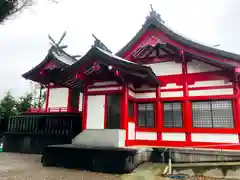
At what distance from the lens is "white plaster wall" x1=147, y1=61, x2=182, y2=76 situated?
9.58 metres

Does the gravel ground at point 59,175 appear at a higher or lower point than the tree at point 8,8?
lower

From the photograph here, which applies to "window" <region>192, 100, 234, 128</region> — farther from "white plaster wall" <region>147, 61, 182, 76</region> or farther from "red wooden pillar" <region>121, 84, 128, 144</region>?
"red wooden pillar" <region>121, 84, 128, 144</region>

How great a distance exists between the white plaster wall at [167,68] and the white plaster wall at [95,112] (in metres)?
3.20

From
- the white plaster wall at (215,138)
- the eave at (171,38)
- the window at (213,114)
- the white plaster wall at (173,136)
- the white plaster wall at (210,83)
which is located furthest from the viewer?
the white plaster wall at (173,136)

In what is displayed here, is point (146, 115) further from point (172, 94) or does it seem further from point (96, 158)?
point (96, 158)

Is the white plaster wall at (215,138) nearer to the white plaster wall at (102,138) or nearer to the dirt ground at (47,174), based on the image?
the white plaster wall at (102,138)

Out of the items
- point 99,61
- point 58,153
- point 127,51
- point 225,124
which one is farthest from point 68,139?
point 225,124

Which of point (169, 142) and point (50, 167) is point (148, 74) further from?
point (50, 167)

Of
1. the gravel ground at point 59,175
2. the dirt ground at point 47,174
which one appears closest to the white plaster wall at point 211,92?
the gravel ground at point 59,175

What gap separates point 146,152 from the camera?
8.22 m

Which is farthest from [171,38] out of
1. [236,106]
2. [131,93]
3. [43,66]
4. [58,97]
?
[43,66]

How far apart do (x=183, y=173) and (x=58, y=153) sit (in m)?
4.64

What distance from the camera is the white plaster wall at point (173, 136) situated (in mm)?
8805

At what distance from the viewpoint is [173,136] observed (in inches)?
353
